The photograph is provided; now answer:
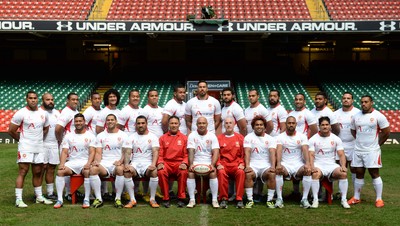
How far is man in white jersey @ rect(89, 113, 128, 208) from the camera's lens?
31.3 ft

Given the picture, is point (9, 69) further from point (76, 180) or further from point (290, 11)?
point (76, 180)

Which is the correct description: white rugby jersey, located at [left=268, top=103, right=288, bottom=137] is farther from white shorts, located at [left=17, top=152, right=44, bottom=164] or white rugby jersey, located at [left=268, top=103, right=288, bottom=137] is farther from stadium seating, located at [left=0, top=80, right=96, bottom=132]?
stadium seating, located at [left=0, top=80, right=96, bottom=132]

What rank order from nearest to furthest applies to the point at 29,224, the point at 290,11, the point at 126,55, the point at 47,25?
the point at 29,224 < the point at 47,25 < the point at 290,11 < the point at 126,55

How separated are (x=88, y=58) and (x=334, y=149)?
23.3 metres

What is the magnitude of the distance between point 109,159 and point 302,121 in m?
3.67

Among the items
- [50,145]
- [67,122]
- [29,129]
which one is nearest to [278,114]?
[67,122]

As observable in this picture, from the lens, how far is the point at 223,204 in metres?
9.38

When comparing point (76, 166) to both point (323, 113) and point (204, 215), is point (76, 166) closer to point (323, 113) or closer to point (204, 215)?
point (204, 215)

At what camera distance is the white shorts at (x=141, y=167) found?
973 cm

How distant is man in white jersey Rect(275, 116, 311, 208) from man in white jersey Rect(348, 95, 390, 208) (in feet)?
3.00

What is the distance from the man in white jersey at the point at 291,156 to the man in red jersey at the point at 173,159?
5.13 ft

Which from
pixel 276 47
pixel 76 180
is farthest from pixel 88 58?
pixel 76 180

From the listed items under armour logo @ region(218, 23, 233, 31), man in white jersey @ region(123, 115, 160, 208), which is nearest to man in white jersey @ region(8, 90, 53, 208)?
man in white jersey @ region(123, 115, 160, 208)

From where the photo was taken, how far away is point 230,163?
9789 millimetres
